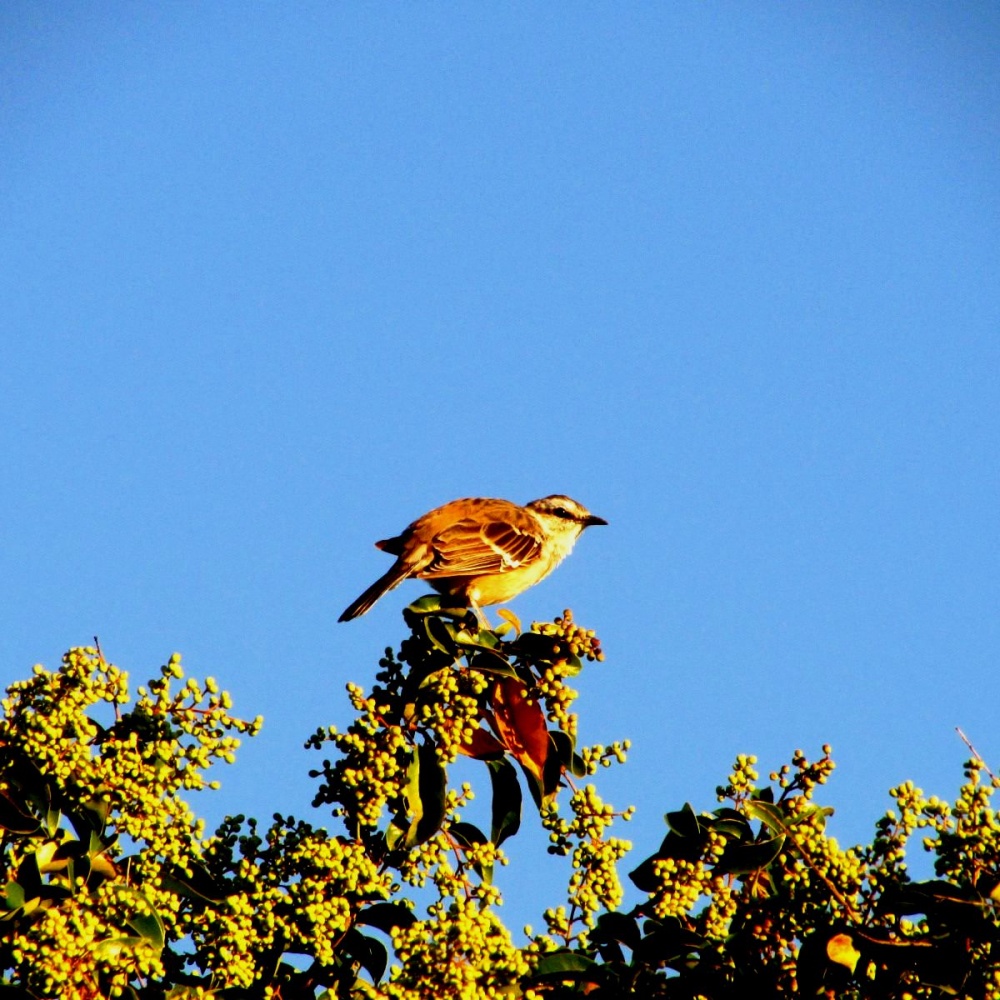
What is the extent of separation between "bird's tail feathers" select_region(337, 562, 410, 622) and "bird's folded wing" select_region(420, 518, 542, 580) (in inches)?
7.2

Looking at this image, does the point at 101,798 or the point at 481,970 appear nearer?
the point at 481,970

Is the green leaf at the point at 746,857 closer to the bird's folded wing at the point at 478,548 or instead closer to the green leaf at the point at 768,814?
the green leaf at the point at 768,814

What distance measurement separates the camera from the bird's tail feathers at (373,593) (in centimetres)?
772

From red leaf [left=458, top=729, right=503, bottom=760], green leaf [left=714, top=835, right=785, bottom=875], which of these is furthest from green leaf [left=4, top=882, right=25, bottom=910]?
green leaf [left=714, top=835, right=785, bottom=875]

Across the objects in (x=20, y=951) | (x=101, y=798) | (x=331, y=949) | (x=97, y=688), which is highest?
(x=97, y=688)

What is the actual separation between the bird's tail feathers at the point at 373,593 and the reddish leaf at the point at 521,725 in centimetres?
257

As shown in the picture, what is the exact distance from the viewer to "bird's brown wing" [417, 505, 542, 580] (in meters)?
8.25

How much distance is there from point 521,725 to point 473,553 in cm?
325

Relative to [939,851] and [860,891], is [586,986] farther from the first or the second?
[939,851]

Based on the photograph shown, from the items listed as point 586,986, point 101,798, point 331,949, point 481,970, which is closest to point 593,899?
point 586,986

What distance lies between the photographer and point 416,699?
508cm

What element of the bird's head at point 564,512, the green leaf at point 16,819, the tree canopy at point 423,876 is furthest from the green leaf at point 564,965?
the bird's head at point 564,512

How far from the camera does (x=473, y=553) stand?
8.38 metres

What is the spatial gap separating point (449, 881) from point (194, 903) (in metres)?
1.01
